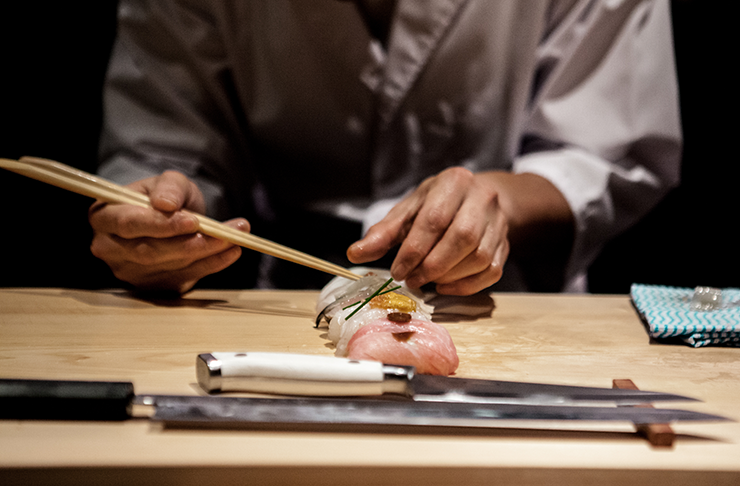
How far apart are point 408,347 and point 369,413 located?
0.17 m

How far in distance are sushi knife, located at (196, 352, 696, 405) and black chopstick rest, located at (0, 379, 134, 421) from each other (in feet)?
0.41

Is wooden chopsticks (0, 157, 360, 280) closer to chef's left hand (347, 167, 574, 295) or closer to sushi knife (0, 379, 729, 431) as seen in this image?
chef's left hand (347, 167, 574, 295)

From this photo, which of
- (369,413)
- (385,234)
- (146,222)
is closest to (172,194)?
(146,222)

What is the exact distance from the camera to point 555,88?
184cm

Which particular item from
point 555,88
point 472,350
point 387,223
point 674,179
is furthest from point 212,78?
point 674,179

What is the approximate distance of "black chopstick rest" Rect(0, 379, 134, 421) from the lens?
28.2 inches

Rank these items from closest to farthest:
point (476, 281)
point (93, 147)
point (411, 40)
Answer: point (476, 281)
point (411, 40)
point (93, 147)

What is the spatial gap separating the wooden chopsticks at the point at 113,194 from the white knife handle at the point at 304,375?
39 cm

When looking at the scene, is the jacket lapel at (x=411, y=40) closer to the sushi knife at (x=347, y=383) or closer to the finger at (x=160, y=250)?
the finger at (x=160, y=250)

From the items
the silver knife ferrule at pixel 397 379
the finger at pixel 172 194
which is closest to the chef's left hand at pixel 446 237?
the silver knife ferrule at pixel 397 379

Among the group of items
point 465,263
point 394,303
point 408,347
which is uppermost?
point 465,263

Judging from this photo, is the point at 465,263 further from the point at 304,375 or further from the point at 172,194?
the point at 172,194

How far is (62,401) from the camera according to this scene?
714 mm

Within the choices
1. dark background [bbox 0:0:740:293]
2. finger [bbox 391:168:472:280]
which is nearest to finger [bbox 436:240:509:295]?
finger [bbox 391:168:472:280]
